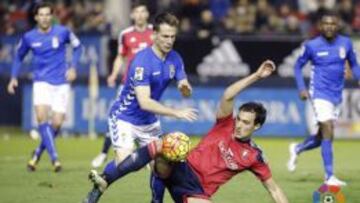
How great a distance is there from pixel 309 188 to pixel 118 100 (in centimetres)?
320

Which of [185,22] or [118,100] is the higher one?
[118,100]

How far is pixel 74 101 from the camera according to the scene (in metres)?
24.5

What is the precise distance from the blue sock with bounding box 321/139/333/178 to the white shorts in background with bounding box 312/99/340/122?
309mm

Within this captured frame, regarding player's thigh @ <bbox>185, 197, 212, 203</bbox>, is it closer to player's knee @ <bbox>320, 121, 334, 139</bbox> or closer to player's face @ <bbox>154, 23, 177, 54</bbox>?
player's face @ <bbox>154, 23, 177, 54</bbox>

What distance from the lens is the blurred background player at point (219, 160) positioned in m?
10.7

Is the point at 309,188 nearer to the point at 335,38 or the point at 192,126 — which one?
the point at 335,38

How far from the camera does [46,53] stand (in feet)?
55.2

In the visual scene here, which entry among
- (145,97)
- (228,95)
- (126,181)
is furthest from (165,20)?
(126,181)

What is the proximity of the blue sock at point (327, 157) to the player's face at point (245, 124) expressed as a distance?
14.4 ft

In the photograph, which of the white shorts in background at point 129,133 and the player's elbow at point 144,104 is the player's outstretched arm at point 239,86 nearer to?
the player's elbow at point 144,104

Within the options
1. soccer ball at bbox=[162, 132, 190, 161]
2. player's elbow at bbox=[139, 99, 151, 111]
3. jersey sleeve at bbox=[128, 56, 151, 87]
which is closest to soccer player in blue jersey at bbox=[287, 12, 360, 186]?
jersey sleeve at bbox=[128, 56, 151, 87]

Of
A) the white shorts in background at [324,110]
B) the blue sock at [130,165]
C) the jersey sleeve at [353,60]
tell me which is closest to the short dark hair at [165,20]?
the blue sock at [130,165]

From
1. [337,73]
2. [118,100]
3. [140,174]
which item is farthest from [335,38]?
[118,100]

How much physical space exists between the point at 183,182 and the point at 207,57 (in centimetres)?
1537
